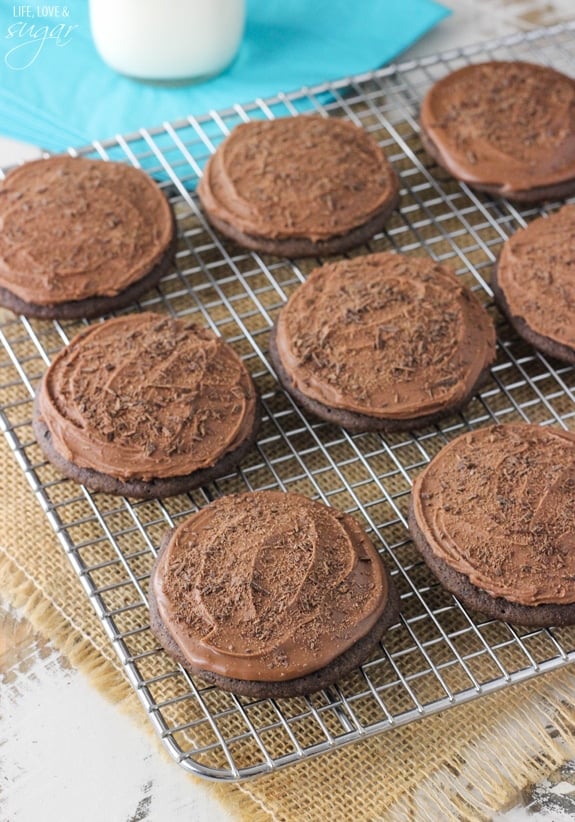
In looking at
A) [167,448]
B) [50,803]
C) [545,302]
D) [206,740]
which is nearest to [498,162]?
[545,302]

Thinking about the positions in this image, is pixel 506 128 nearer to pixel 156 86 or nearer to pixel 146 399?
pixel 156 86

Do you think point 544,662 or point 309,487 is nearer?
point 544,662

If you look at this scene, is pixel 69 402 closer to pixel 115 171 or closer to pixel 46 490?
pixel 46 490

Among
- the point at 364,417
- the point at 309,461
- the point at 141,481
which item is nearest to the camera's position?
the point at 141,481

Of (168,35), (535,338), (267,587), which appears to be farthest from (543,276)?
(168,35)

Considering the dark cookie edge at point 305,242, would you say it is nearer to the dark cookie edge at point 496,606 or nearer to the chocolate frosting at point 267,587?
the chocolate frosting at point 267,587
